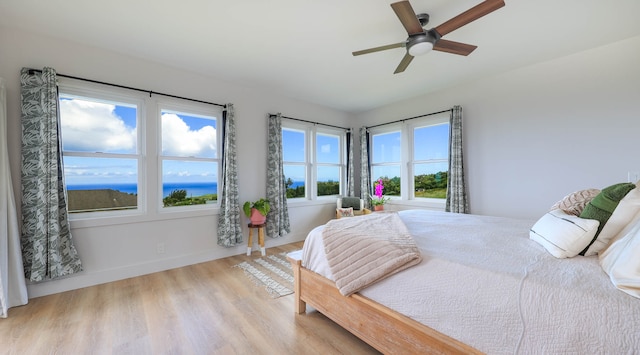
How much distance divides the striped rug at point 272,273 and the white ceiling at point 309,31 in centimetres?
254

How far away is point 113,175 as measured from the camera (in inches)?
115

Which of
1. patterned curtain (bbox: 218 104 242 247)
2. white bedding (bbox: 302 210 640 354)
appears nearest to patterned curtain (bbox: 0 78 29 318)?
patterned curtain (bbox: 218 104 242 247)

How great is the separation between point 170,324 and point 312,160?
3.34 meters

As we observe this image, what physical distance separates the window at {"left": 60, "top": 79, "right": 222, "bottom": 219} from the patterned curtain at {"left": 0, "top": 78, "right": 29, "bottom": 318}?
467 millimetres

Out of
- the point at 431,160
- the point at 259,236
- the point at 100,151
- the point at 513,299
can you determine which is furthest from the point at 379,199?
the point at 100,151

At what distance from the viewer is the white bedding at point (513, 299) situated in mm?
885

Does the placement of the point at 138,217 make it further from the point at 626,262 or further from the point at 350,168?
the point at 626,262

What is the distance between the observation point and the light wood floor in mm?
1689

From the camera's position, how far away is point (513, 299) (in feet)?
→ 3.48

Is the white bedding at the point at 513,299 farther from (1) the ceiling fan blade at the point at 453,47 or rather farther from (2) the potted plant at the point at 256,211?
(2) the potted plant at the point at 256,211

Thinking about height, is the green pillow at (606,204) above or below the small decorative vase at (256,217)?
above

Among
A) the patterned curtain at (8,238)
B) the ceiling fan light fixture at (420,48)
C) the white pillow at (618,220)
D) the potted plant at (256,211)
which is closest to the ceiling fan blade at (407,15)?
the ceiling fan light fixture at (420,48)

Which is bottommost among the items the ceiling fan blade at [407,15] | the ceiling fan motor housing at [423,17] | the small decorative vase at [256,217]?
Result: the small decorative vase at [256,217]

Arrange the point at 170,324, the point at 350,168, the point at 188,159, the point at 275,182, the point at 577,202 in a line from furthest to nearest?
the point at 350,168 < the point at 275,182 < the point at 188,159 < the point at 170,324 < the point at 577,202
